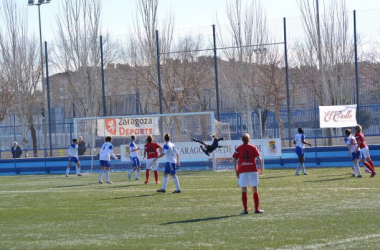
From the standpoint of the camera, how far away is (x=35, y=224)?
15.2m

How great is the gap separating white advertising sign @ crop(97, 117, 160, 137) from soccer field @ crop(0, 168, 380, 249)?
12032 mm

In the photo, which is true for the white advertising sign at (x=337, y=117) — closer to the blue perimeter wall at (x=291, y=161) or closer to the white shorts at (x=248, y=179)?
the blue perimeter wall at (x=291, y=161)

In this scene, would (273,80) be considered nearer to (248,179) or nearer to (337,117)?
(337,117)

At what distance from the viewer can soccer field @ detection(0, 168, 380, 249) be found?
38.3 feet

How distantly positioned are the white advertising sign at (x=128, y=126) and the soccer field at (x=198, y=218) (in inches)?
474

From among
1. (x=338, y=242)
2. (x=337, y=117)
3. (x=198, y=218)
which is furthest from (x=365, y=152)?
(x=338, y=242)

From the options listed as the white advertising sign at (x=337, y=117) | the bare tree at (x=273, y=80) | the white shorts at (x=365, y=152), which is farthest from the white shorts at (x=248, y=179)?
the bare tree at (x=273, y=80)

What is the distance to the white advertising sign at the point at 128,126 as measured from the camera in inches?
1423

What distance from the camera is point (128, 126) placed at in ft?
119

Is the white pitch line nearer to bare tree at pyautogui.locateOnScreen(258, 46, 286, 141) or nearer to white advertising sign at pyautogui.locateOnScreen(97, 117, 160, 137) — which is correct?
white advertising sign at pyautogui.locateOnScreen(97, 117, 160, 137)

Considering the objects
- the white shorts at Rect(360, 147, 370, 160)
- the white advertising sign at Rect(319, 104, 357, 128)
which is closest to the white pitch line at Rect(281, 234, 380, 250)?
the white shorts at Rect(360, 147, 370, 160)

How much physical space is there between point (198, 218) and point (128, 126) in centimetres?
2182

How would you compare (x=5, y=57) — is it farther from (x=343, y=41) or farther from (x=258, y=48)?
(x=343, y=41)

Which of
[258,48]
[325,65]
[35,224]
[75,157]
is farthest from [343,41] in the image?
[35,224]
